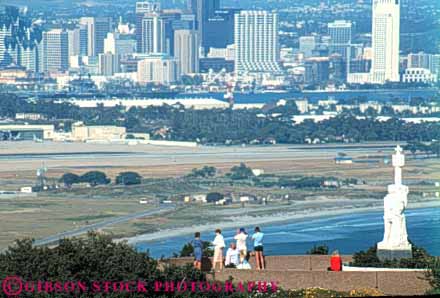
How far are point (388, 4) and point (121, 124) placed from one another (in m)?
15.5

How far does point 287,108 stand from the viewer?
37250 mm

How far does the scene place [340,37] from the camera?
4803 centimetres

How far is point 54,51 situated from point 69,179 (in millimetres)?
20661

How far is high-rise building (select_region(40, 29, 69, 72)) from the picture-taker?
133ft

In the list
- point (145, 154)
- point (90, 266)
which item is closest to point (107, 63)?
point (145, 154)

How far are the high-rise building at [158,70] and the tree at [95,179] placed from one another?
21.9 m

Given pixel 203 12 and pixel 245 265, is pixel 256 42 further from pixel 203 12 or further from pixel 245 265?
pixel 245 265

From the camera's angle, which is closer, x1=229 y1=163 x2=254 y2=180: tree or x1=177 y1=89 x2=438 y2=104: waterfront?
x1=229 y1=163 x2=254 y2=180: tree

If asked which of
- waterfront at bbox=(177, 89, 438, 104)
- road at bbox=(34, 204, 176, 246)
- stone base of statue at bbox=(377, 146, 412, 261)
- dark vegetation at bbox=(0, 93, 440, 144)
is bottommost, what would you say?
waterfront at bbox=(177, 89, 438, 104)

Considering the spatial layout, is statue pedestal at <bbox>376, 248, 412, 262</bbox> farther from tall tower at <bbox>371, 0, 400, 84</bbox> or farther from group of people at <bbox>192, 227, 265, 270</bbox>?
tall tower at <bbox>371, 0, 400, 84</bbox>

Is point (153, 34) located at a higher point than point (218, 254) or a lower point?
lower

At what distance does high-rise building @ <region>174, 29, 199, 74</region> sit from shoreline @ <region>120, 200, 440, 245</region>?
26153 millimetres

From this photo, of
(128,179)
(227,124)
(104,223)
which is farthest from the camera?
(227,124)

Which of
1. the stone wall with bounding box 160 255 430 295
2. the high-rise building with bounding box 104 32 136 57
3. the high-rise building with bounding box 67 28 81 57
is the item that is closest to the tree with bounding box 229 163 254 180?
the stone wall with bounding box 160 255 430 295
